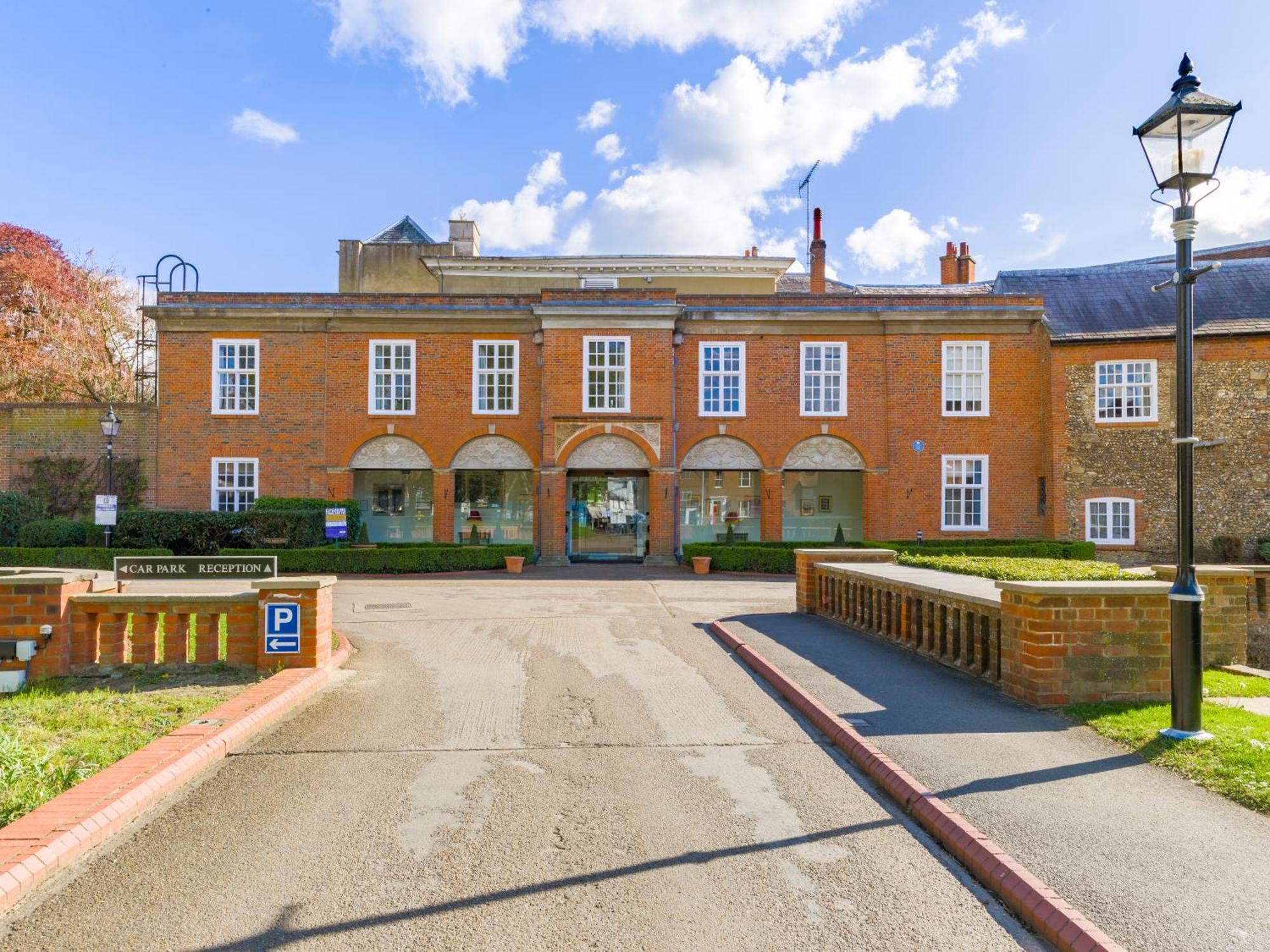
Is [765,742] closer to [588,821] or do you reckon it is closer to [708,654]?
[588,821]

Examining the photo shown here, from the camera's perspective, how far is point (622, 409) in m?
25.4

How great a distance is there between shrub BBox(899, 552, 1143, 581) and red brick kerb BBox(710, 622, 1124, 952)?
395 cm

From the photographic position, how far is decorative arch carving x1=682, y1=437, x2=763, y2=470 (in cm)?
2611

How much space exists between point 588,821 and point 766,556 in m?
18.5

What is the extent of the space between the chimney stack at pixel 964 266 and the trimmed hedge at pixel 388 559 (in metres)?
26.2

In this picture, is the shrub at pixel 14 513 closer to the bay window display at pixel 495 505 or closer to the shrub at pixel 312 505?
the shrub at pixel 312 505

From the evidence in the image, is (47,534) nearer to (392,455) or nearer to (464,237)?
(392,455)

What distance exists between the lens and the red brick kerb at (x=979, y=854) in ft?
11.3

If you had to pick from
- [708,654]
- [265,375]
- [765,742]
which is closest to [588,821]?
[765,742]

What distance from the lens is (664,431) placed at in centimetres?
2533

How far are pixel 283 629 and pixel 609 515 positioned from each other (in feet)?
60.3

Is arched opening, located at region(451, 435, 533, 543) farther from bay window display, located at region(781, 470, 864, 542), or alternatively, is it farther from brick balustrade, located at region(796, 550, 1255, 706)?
brick balustrade, located at region(796, 550, 1255, 706)

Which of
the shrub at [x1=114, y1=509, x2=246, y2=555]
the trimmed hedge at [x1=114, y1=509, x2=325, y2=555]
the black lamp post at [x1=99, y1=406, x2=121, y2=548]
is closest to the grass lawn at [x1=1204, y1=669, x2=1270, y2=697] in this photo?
the trimmed hedge at [x1=114, y1=509, x2=325, y2=555]

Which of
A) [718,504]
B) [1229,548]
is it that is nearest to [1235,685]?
[718,504]
